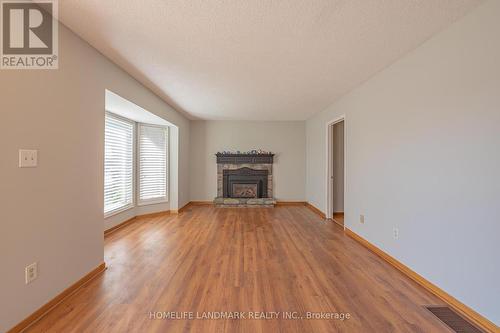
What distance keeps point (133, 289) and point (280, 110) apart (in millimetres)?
4459

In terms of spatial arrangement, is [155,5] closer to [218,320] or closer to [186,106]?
[218,320]

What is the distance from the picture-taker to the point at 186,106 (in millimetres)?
5059

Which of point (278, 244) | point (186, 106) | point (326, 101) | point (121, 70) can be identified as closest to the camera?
point (121, 70)

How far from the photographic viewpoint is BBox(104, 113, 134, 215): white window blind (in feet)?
13.3

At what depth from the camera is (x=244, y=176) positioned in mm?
6805

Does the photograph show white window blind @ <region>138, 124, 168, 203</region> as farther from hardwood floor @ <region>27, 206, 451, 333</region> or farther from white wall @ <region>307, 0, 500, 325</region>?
white wall @ <region>307, 0, 500, 325</region>

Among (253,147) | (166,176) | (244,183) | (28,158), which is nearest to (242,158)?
(253,147)

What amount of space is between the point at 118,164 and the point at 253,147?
3657mm

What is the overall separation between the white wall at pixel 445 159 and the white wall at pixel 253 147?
3.56 meters

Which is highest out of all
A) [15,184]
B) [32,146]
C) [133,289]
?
[32,146]

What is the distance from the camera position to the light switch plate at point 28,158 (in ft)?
5.52

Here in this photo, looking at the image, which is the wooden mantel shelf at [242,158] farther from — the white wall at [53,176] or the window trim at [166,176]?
the white wall at [53,176]

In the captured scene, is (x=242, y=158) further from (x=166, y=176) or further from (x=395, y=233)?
(x=395, y=233)

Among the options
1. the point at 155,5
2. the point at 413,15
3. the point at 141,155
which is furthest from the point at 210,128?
the point at 413,15
